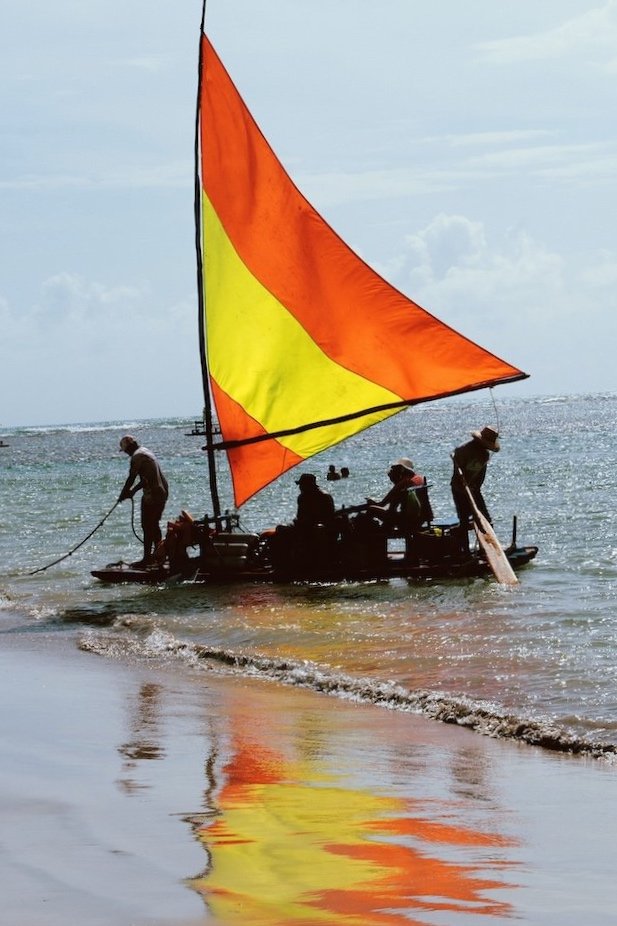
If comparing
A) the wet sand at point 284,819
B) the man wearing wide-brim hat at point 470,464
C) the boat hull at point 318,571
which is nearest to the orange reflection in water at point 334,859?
the wet sand at point 284,819

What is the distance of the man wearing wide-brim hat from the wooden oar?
116mm

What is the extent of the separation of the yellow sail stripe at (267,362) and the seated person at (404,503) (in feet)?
2.41

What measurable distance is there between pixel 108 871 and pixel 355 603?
34.3 ft

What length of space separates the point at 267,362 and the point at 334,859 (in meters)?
11.6

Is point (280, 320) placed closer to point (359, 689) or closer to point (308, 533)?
point (308, 533)

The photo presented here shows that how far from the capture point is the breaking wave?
8727 millimetres

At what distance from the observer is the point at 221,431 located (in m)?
16.7

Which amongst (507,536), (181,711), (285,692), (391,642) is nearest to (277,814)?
(181,711)

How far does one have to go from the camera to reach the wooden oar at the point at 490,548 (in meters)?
15.8

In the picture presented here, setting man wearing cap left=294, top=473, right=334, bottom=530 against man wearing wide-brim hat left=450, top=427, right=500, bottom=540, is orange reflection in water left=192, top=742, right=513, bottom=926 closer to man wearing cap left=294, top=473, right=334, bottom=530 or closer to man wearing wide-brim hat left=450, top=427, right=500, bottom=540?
man wearing cap left=294, top=473, right=334, bottom=530

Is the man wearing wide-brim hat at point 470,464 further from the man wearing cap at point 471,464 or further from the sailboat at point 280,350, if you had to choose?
the sailboat at point 280,350

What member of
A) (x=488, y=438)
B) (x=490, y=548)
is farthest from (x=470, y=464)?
(x=490, y=548)

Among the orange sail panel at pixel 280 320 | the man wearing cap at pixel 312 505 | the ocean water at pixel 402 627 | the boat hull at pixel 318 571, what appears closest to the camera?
the ocean water at pixel 402 627

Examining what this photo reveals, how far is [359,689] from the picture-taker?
1071 centimetres
